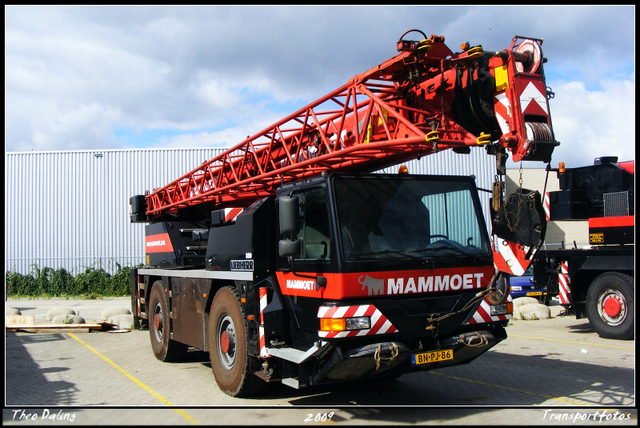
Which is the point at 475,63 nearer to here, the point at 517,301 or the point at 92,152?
the point at 517,301

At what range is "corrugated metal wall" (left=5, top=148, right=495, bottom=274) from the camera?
26109mm

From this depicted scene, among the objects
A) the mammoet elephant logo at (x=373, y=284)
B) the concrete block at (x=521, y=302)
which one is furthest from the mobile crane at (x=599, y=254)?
the mammoet elephant logo at (x=373, y=284)

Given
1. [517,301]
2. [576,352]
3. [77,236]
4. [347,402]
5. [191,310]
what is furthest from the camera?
[77,236]

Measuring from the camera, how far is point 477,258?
19.5ft

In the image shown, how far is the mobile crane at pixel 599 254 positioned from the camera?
984cm

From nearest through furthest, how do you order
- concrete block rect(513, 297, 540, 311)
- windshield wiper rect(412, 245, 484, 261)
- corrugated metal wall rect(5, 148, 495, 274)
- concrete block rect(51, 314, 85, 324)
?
windshield wiper rect(412, 245, 484, 261), concrete block rect(51, 314, 85, 324), concrete block rect(513, 297, 540, 311), corrugated metal wall rect(5, 148, 495, 274)

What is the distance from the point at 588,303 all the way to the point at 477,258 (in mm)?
5663

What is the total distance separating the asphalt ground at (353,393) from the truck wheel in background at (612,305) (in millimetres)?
218

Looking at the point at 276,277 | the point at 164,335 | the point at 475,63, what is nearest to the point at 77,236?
the point at 164,335

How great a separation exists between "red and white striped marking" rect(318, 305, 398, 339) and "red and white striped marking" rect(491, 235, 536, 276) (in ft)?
4.60

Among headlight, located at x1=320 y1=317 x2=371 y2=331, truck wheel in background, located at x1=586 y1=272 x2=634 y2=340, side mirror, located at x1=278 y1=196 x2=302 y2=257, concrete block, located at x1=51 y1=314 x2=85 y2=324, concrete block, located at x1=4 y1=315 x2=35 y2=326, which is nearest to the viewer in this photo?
headlight, located at x1=320 y1=317 x2=371 y2=331

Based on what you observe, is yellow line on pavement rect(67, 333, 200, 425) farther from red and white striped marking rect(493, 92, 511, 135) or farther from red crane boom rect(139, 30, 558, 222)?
Answer: red and white striped marking rect(493, 92, 511, 135)

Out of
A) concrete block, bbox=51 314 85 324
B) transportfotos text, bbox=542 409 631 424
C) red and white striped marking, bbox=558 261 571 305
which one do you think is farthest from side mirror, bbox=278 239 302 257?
concrete block, bbox=51 314 85 324

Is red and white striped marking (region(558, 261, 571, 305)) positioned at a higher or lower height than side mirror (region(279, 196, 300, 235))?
lower
